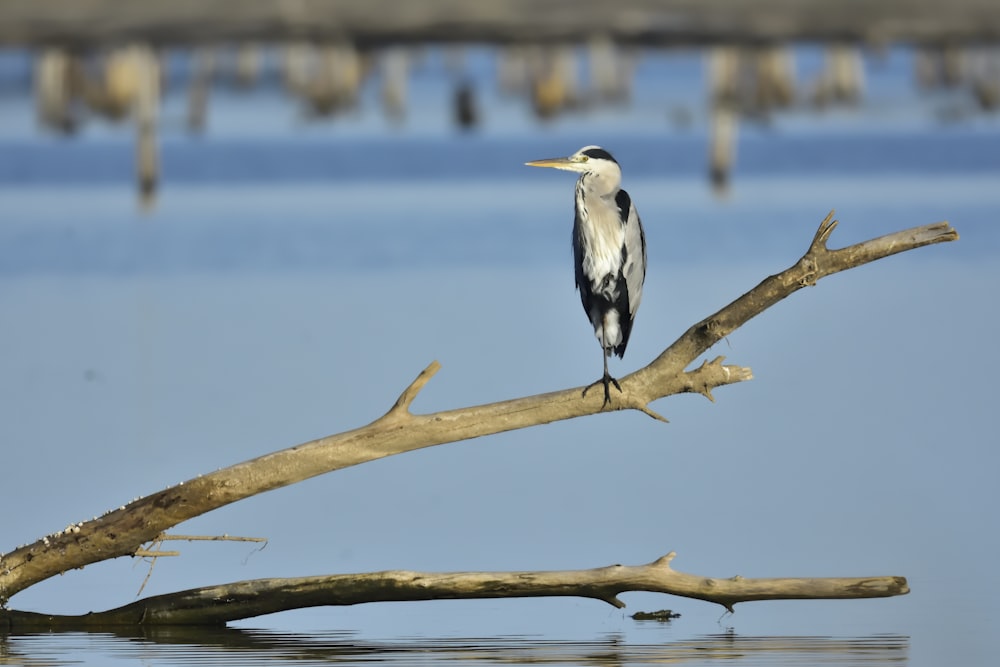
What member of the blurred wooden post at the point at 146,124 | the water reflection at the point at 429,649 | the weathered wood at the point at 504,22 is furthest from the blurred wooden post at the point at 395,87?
the water reflection at the point at 429,649

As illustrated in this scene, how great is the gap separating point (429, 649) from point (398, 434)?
619mm

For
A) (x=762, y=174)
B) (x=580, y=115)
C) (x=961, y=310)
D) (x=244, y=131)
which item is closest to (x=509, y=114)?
(x=580, y=115)

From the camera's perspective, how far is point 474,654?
489cm

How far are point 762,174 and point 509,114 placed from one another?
534 inches

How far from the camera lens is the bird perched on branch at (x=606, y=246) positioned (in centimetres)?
588

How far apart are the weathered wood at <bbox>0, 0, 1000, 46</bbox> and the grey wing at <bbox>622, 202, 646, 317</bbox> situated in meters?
14.0

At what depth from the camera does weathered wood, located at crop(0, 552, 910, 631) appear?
16.4 ft

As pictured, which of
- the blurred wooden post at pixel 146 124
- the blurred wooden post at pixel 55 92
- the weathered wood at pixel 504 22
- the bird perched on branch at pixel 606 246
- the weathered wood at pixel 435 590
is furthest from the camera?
the blurred wooden post at pixel 55 92

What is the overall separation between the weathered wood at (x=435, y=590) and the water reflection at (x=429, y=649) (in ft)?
0.27

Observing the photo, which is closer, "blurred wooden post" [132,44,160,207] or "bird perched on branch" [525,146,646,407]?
"bird perched on branch" [525,146,646,407]

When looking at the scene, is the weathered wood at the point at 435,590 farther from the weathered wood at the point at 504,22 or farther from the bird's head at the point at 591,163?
the weathered wood at the point at 504,22

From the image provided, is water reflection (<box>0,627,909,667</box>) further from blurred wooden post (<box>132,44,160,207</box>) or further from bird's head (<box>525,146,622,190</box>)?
blurred wooden post (<box>132,44,160,207</box>)

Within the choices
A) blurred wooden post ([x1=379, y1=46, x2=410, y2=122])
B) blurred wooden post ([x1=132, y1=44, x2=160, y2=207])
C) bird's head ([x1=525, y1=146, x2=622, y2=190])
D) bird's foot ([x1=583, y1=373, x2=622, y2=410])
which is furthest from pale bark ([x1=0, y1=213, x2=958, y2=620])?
blurred wooden post ([x1=379, y1=46, x2=410, y2=122])

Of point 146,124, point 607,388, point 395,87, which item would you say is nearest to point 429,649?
point 607,388
